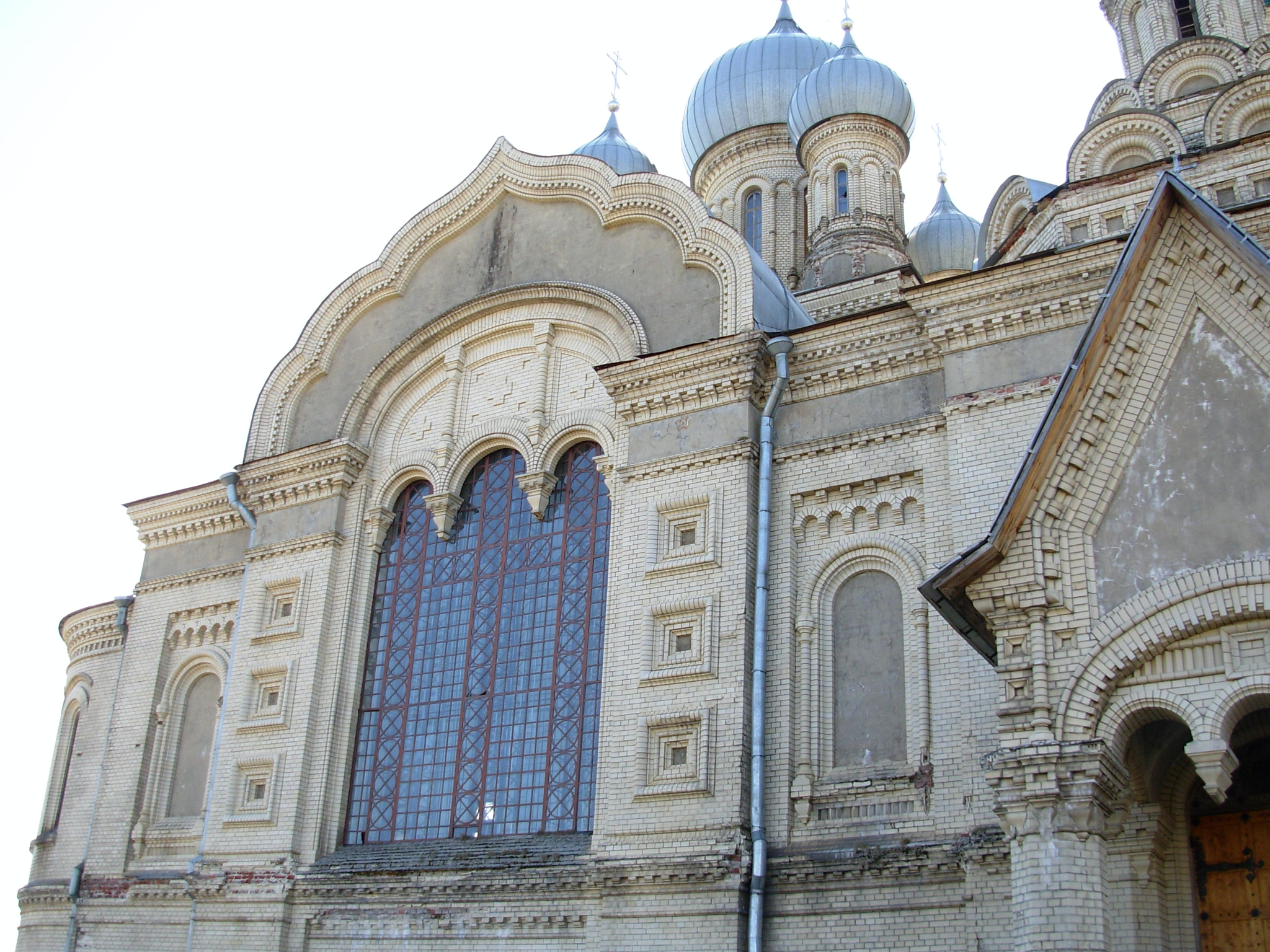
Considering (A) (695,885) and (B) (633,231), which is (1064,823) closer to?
(A) (695,885)

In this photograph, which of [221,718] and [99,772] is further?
[99,772]

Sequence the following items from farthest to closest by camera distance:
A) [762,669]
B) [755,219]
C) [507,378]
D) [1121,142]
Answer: [755,219], [1121,142], [507,378], [762,669]

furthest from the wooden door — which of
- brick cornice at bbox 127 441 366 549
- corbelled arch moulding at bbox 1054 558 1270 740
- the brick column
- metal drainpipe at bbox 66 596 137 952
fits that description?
metal drainpipe at bbox 66 596 137 952

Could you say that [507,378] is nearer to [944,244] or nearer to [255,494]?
[255,494]

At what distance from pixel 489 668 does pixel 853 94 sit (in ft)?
36.8

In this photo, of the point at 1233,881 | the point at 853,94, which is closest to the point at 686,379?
the point at 1233,881

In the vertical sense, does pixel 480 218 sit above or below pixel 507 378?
above

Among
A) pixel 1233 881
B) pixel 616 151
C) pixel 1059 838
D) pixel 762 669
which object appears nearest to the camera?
pixel 1059 838

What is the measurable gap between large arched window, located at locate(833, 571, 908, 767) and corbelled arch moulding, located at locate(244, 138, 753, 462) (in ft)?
10.8

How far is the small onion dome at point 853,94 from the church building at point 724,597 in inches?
66.1


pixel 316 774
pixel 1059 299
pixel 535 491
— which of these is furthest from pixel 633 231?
pixel 316 774

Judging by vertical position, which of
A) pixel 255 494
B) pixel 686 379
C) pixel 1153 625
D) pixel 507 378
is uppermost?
pixel 507 378

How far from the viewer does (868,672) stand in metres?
11.9

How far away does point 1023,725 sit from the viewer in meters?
7.72
